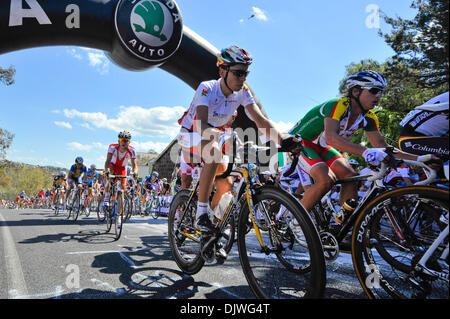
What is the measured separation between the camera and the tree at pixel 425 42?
14.7m

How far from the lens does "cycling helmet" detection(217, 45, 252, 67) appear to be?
290 cm

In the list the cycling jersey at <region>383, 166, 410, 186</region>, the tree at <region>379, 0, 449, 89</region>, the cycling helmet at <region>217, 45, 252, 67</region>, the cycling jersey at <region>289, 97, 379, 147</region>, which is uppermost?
the tree at <region>379, 0, 449, 89</region>

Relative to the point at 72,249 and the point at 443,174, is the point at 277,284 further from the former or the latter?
the point at 72,249

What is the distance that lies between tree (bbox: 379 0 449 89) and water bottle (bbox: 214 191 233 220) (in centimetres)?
1620

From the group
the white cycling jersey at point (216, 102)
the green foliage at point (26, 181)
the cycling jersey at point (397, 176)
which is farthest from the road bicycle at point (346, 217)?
the green foliage at point (26, 181)

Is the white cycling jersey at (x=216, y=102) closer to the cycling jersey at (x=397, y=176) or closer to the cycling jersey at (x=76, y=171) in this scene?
the cycling jersey at (x=397, y=176)

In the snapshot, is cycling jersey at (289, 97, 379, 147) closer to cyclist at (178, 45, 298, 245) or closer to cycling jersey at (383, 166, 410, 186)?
cyclist at (178, 45, 298, 245)

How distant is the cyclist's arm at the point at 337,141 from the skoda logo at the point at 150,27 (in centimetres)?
705

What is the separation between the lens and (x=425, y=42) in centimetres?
1605

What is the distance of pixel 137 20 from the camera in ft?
27.2

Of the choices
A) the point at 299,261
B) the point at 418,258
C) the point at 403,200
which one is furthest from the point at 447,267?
the point at 299,261

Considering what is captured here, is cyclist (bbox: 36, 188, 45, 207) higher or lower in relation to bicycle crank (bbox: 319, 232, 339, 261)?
lower

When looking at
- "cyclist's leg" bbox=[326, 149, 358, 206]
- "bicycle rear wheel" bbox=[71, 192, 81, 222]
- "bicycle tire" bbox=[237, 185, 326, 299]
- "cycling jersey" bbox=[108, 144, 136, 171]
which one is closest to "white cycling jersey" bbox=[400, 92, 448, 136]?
"cyclist's leg" bbox=[326, 149, 358, 206]

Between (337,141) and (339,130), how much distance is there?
14.0 inches
